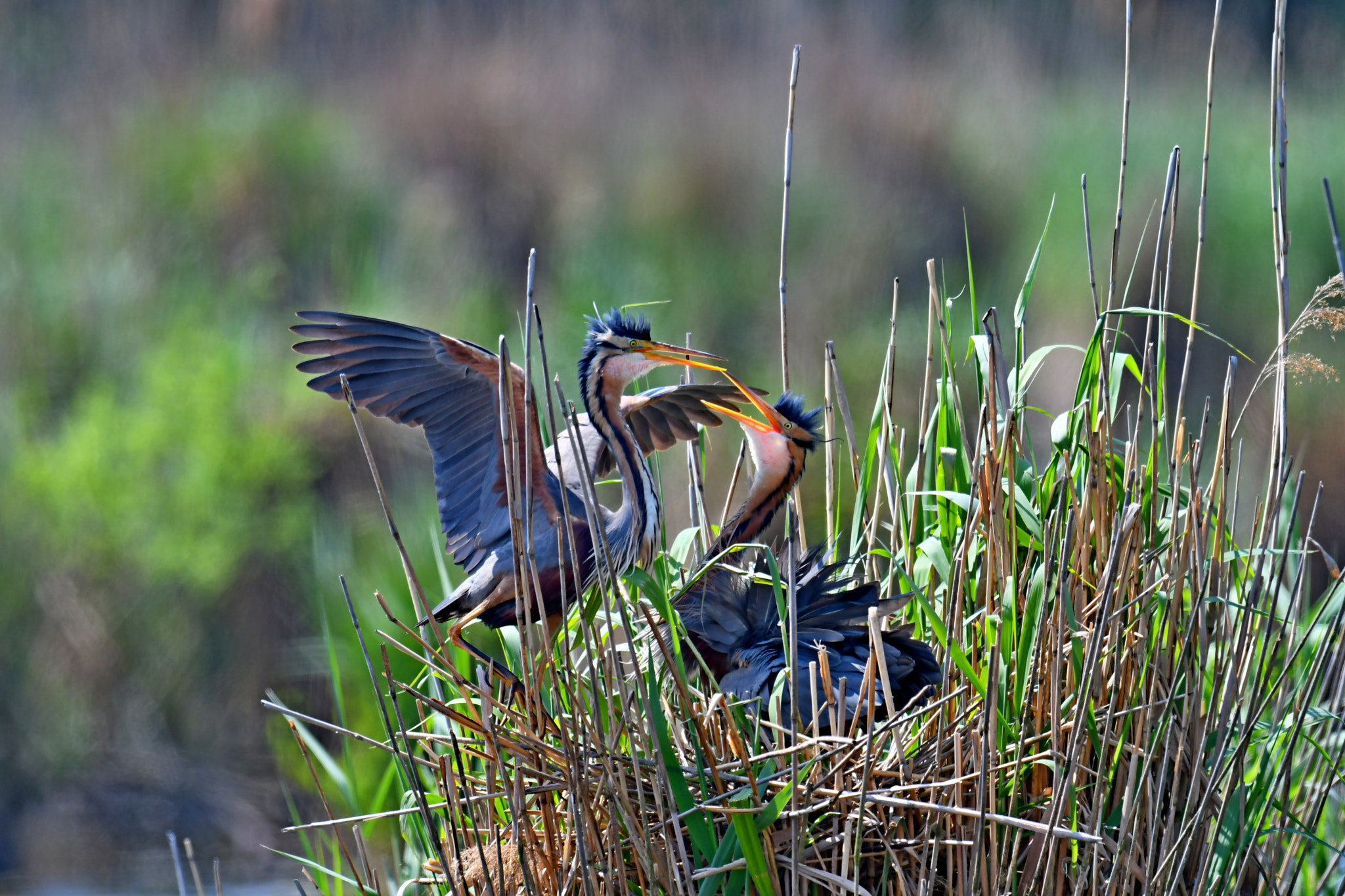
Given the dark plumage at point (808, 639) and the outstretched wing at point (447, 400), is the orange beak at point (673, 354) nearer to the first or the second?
the outstretched wing at point (447, 400)

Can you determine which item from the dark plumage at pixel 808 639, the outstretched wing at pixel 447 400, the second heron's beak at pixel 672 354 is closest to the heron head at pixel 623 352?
the second heron's beak at pixel 672 354

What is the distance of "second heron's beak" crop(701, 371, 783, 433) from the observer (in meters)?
1.61

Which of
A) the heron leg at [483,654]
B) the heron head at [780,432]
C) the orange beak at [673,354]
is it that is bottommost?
the heron leg at [483,654]

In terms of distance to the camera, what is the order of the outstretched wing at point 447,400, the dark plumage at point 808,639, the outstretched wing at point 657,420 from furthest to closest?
the outstretched wing at point 657,420, the outstretched wing at point 447,400, the dark plumage at point 808,639

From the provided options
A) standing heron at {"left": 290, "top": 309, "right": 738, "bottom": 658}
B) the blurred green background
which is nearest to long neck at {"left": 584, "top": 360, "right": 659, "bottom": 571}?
standing heron at {"left": 290, "top": 309, "right": 738, "bottom": 658}

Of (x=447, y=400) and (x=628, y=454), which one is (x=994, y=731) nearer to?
(x=628, y=454)

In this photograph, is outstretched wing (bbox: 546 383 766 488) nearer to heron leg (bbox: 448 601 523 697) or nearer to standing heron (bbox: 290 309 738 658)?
standing heron (bbox: 290 309 738 658)

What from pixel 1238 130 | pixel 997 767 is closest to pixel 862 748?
pixel 997 767

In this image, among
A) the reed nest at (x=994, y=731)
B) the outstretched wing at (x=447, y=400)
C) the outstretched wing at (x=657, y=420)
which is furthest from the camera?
the outstretched wing at (x=657, y=420)

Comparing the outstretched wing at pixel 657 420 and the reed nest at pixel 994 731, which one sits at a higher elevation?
the outstretched wing at pixel 657 420

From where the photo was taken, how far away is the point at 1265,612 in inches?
46.3

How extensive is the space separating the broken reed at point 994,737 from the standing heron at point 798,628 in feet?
0.22

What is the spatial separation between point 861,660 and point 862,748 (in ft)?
0.65

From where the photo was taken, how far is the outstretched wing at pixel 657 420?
5.34 feet
